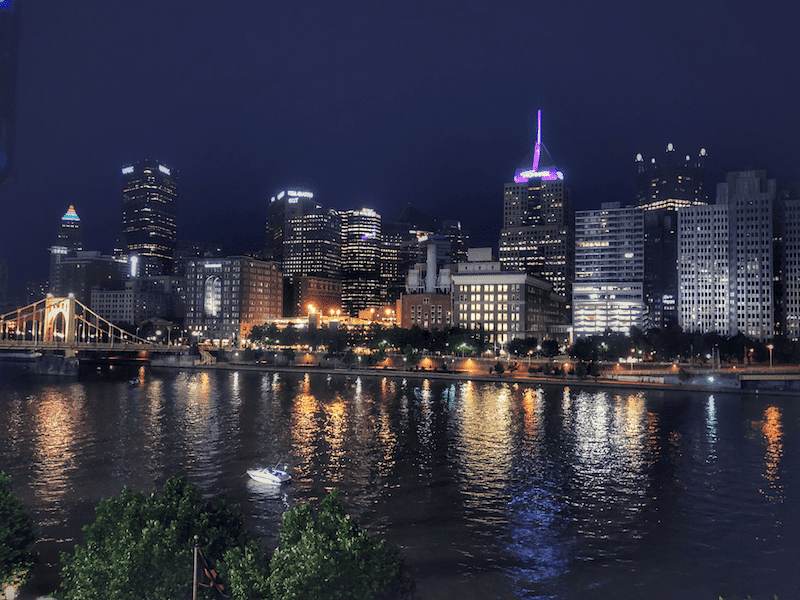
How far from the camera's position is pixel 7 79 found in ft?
134

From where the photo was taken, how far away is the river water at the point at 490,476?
24812mm

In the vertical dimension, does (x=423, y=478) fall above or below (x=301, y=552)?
below

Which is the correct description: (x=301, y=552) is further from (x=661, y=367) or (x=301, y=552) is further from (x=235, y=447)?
(x=661, y=367)

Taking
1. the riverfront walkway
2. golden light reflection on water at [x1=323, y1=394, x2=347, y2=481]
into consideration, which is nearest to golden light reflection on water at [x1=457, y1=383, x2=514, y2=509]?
golden light reflection on water at [x1=323, y1=394, x2=347, y2=481]

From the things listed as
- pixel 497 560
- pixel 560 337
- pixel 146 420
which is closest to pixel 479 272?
pixel 560 337

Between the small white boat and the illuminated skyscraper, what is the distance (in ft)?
83.6

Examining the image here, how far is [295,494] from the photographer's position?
3444 cm

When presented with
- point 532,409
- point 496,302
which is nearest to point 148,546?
point 532,409

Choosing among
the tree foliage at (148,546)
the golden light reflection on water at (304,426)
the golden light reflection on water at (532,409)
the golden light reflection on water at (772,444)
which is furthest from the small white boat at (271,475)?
the golden light reflection on water at (772,444)

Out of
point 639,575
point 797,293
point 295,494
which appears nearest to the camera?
point 639,575

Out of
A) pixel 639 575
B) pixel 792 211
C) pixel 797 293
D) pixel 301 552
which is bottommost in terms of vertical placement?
pixel 639 575

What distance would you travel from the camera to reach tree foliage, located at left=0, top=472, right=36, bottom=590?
59.7ft

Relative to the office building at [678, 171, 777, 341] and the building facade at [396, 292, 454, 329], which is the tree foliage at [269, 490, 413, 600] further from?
the office building at [678, 171, 777, 341]

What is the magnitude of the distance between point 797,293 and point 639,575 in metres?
174
